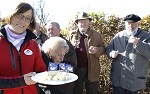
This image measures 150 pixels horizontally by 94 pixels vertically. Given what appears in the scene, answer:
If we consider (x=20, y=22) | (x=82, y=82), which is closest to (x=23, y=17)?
(x=20, y=22)

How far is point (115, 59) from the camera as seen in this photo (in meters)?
5.00

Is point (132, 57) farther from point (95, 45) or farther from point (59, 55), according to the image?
point (59, 55)

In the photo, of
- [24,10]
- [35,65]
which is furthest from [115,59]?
[24,10]

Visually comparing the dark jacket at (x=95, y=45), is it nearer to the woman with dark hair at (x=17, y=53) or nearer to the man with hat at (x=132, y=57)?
the man with hat at (x=132, y=57)

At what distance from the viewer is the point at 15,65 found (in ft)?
8.27

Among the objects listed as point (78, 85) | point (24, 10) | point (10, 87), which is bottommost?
point (78, 85)

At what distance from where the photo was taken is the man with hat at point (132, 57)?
15.3 ft

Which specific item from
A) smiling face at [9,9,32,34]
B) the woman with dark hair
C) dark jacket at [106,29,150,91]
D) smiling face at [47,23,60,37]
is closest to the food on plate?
the woman with dark hair

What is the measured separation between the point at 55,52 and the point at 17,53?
2.16 ft

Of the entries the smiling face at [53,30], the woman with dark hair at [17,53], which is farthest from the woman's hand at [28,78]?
the smiling face at [53,30]

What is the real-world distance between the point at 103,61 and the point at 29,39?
13.1 feet

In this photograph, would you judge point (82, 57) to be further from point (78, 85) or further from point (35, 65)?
point (35, 65)

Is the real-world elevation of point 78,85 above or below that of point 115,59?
below

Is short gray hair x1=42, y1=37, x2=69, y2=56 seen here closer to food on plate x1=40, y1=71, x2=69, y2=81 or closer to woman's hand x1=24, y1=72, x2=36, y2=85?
food on plate x1=40, y1=71, x2=69, y2=81
